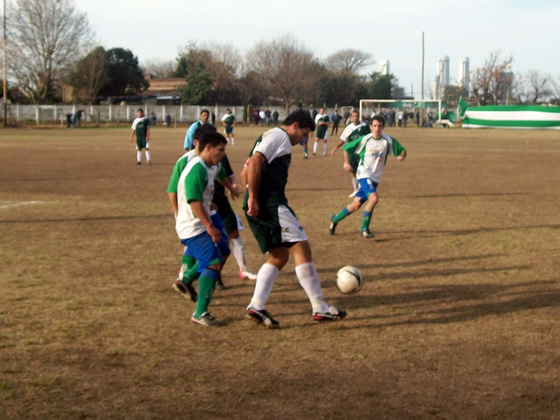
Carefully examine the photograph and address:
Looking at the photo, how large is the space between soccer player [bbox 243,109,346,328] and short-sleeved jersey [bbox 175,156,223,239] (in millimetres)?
386

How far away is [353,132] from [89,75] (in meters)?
64.6

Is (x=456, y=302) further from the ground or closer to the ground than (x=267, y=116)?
closer to the ground

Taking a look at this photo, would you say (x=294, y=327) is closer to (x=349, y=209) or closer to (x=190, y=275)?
(x=190, y=275)

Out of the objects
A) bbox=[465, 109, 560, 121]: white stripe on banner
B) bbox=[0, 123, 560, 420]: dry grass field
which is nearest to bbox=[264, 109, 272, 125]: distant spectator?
bbox=[465, 109, 560, 121]: white stripe on banner

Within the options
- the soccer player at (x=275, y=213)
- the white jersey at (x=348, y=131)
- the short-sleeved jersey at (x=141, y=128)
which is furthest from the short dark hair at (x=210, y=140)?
the short-sleeved jersey at (x=141, y=128)

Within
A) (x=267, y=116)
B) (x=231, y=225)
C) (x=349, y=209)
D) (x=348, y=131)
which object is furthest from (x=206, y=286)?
(x=267, y=116)

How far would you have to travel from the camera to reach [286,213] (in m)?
5.79

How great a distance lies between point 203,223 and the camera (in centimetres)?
581

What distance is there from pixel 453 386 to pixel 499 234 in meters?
6.30

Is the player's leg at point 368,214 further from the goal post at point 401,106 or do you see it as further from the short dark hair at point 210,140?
the goal post at point 401,106

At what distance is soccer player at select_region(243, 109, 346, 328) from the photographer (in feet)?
18.7

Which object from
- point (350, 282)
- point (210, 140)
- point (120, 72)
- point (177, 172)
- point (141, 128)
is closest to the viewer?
point (210, 140)

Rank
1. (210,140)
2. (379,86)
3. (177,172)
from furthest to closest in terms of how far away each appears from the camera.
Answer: (379,86), (177,172), (210,140)

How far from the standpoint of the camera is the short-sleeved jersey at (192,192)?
5.80m
